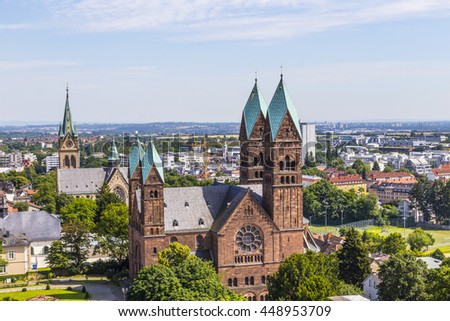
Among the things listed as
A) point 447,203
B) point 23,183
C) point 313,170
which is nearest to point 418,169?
point 313,170

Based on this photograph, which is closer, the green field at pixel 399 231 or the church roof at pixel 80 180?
the green field at pixel 399 231

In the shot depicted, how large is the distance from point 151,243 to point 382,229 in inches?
2316

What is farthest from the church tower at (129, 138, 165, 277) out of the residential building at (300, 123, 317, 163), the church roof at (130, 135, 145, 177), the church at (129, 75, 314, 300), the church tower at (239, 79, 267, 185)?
the residential building at (300, 123, 317, 163)

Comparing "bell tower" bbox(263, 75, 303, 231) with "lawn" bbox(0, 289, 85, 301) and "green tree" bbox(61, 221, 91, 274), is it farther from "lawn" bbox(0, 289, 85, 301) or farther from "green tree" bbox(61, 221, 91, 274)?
"green tree" bbox(61, 221, 91, 274)

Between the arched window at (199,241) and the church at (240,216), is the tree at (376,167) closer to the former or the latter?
the church at (240,216)

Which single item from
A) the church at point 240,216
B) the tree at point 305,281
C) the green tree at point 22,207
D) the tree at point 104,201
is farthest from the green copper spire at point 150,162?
the green tree at point 22,207

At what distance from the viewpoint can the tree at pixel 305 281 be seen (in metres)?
41.2

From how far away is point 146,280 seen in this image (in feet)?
136

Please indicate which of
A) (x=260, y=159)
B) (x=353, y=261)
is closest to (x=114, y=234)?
(x=260, y=159)

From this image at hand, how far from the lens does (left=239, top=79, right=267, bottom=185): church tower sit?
60719 millimetres

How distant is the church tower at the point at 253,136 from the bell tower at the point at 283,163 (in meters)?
5.44

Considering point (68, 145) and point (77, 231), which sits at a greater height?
point (68, 145)
